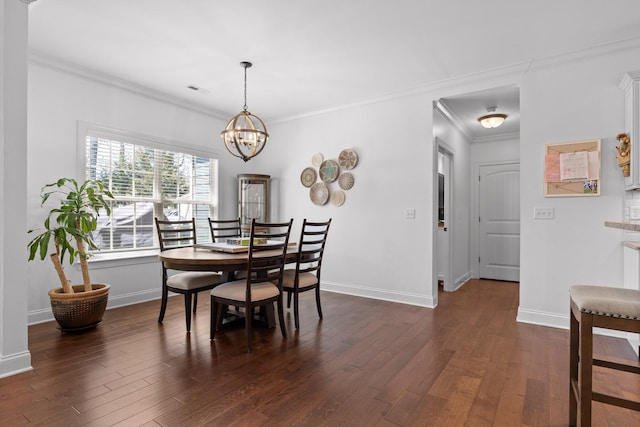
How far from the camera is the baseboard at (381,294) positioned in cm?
396

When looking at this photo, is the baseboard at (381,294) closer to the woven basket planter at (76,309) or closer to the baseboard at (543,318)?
the baseboard at (543,318)

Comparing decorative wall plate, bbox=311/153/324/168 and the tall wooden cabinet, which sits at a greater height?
decorative wall plate, bbox=311/153/324/168

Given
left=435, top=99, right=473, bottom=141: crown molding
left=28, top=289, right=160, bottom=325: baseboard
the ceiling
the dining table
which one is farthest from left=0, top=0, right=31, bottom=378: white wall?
left=435, top=99, right=473, bottom=141: crown molding

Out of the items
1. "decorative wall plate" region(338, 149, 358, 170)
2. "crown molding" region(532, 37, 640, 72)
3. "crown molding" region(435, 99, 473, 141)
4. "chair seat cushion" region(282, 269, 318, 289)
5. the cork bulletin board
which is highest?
"crown molding" region(532, 37, 640, 72)

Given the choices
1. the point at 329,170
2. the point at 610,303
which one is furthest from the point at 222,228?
the point at 610,303

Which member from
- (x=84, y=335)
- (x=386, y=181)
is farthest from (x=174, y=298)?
(x=386, y=181)

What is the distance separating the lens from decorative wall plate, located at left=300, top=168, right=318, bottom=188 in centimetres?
491

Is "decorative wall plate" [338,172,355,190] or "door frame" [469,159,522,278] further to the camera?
"door frame" [469,159,522,278]

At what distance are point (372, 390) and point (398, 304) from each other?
2.07m

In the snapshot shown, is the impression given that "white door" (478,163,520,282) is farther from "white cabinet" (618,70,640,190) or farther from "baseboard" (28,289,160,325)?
"baseboard" (28,289,160,325)

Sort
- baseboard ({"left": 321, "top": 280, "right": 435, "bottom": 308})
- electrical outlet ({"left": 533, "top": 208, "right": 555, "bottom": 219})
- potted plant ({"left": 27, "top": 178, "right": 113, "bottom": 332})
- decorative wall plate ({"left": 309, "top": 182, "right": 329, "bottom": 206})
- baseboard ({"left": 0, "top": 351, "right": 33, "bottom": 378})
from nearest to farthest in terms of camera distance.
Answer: baseboard ({"left": 0, "top": 351, "right": 33, "bottom": 378}) → potted plant ({"left": 27, "top": 178, "right": 113, "bottom": 332}) → electrical outlet ({"left": 533, "top": 208, "right": 555, "bottom": 219}) → baseboard ({"left": 321, "top": 280, "right": 435, "bottom": 308}) → decorative wall plate ({"left": 309, "top": 182, "right": 329, "bottom": 206})

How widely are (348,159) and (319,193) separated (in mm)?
665

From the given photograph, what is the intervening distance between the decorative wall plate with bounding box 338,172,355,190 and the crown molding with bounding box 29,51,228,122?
2.19m

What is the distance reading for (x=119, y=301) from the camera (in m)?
3.85
